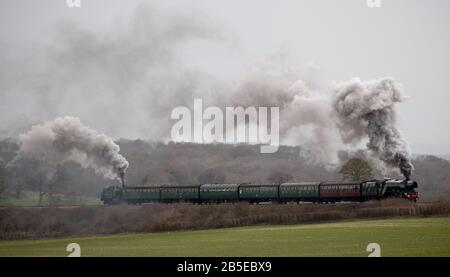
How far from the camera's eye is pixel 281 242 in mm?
58750

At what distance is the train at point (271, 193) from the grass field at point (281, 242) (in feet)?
38.4

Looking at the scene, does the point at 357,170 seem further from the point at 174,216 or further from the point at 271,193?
the point at 174,216

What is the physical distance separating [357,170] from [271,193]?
27.9 m

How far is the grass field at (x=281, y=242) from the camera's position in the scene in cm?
5106

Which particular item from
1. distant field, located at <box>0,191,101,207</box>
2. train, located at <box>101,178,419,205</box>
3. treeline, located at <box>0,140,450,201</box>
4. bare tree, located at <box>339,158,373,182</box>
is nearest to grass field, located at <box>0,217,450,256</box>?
train, located at <box>101,178,419,205</box>

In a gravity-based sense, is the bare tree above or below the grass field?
above

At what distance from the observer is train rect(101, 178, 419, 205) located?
85.0m

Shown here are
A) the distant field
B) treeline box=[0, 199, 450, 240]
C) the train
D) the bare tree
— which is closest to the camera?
treeline box=[0, 199, 450, 240]

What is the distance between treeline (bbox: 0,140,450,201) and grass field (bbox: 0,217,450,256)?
125 feet

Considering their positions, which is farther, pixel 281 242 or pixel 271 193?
pixel 271 193

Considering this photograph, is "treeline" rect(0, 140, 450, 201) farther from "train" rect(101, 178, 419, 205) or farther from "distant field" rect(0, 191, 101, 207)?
"train" rect(101, 178, 419, 205)

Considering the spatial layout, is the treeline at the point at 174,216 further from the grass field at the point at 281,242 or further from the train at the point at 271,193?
the grass field at the point at 281,242

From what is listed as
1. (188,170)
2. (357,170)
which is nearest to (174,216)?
(357,170)

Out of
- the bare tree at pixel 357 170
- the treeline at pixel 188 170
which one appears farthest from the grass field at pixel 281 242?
the bare tree at pixel 357 170
